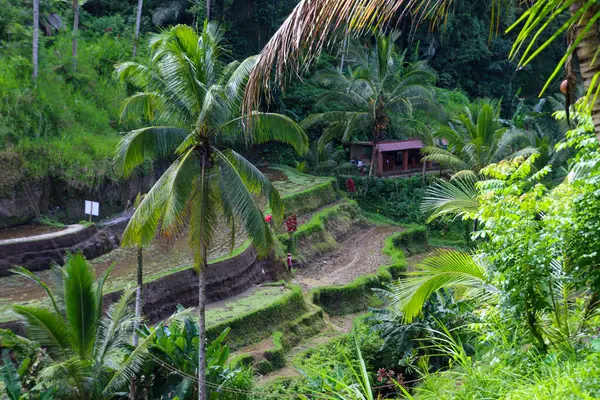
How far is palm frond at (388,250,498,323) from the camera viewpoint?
22.7 ft

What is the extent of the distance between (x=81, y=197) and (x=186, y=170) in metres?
8.98

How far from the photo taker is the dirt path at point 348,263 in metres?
19.2

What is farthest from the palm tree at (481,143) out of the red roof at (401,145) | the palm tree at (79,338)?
the palm tree at (79,338)

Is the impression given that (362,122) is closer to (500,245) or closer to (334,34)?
(500,245)

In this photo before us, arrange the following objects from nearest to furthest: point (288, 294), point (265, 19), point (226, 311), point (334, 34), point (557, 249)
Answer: point (334, 34) < point (557, 249) < point (226, 311) < point (288, 294) < point (265, 19)

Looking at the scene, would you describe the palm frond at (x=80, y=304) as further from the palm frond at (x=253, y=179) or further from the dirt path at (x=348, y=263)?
the dirt path at (x=348, y=263)

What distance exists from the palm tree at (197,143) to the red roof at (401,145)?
62.2 ft

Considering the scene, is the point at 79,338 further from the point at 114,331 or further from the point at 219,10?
the point at 219,10

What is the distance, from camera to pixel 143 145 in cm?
1016

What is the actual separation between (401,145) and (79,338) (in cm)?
2205

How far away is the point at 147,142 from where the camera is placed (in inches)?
399

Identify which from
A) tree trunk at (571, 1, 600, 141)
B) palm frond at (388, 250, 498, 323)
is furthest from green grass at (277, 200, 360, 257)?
tree trunk at (571, 1, 600, 141)

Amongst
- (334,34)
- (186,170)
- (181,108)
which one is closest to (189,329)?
(186,170)

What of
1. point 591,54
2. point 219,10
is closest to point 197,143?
point 591,54
